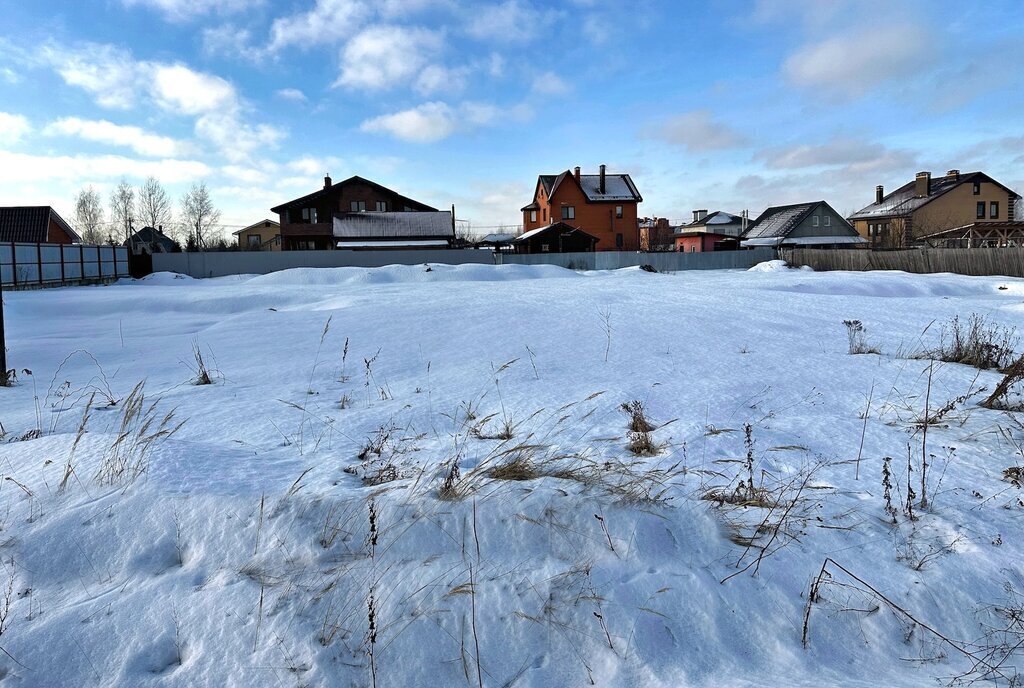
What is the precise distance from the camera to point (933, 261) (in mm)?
26078

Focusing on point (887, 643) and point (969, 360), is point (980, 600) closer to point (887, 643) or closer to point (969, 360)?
point (887, 643)

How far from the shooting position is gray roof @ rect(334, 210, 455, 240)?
41.8 m

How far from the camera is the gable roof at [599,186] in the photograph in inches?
2119

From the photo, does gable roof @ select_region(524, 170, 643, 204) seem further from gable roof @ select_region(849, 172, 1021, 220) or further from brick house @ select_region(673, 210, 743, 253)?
gable roof @ select_region(849, 172, 1021, 220)

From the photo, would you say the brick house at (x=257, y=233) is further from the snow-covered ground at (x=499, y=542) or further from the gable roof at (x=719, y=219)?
the snow-covered ground at (x=499, y=542)

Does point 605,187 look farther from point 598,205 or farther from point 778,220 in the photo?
point 778,220

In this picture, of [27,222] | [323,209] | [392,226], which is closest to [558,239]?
[392,226]

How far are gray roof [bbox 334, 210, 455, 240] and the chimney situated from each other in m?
43.3

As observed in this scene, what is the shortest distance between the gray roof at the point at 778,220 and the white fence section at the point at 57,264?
4675 centimetres

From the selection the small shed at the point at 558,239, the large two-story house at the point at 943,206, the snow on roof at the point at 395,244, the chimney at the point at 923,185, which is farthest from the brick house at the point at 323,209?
the chimney at the point at 923,185

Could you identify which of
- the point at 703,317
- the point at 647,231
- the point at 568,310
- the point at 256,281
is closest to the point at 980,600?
the point at 703,317

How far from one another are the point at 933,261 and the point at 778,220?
1071 inches

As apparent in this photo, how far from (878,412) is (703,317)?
549 cm

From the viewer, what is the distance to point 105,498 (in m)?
2.69
